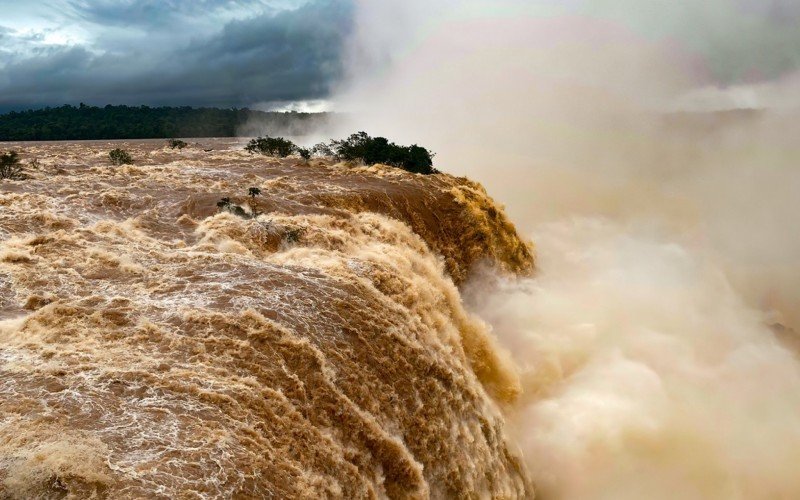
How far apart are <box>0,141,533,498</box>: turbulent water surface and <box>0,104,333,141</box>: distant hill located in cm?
7234

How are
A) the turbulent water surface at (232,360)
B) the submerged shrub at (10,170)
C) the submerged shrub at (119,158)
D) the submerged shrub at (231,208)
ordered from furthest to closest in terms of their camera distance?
the submerged shrub at (119,158) < the submerged shrub at (10,170) < the submerged shrub at (231,208) < the turbulent water surface at (232,360)

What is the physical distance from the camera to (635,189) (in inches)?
1978

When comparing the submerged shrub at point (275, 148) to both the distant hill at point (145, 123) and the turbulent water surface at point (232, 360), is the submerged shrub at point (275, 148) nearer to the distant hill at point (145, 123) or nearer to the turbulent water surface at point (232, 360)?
the turbulent water surface at point (232, 360)

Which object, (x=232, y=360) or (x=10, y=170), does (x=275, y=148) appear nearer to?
(x=10, y=170)

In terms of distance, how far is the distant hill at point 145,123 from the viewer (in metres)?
76.8

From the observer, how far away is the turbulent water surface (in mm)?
5996

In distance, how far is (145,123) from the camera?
91125 mm

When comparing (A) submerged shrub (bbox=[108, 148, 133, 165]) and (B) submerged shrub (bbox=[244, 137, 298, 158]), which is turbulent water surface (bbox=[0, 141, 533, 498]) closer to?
(A) submerged shrub (bbox=[108, 148, 133, 165])

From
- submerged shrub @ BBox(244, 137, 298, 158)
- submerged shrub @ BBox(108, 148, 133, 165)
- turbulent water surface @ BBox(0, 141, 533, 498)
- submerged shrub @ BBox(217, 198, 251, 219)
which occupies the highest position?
submerged shrub @ BBox(244, 137, 298, 158)

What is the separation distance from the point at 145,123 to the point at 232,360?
95.8m

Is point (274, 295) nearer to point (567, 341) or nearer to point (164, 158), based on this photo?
point (567, 341)

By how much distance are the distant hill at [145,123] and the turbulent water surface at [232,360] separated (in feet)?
237

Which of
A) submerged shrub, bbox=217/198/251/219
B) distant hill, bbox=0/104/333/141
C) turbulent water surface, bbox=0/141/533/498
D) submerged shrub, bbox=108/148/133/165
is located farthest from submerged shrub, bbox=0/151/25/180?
distant hill, bbox=0/104/333/141

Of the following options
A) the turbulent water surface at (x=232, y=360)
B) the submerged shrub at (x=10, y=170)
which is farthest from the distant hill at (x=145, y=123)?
the turbulent water surface at (x=232, y=360)
